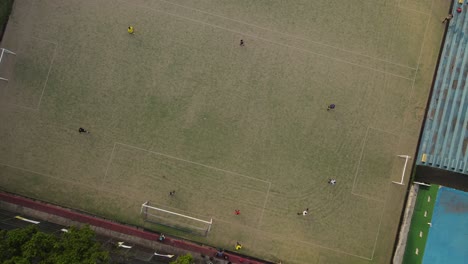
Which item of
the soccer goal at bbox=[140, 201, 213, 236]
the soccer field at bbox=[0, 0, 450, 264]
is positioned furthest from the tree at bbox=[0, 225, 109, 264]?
the soccer goal at bbox=[140, 201, 213, 236]

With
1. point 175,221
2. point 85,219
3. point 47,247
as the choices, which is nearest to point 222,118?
point 175,221

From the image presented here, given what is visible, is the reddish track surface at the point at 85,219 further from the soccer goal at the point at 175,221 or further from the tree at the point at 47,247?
the tree at the point at 47,247

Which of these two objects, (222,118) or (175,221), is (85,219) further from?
(222,118)

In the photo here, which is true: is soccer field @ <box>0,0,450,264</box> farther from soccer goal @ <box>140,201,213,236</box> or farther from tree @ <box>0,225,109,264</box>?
tree @ <box>0,225,109,264</box>

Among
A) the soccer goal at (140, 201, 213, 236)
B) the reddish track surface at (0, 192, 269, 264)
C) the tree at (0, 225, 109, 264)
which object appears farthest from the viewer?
the soccer goal at (140, 201, 213, 236)

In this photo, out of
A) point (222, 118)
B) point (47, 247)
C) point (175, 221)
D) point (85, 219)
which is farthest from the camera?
point (222, 118)

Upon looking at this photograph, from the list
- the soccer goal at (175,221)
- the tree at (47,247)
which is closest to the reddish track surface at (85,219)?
the soccer goal at (175,221)
